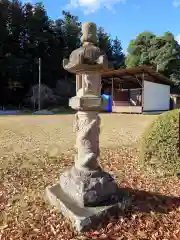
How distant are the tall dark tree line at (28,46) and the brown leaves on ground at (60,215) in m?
24.1

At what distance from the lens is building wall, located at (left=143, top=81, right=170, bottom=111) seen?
2002 centimetres

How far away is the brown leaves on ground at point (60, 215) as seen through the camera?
2449mm

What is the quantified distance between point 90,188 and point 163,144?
176cm

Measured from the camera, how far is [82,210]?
2.62 m

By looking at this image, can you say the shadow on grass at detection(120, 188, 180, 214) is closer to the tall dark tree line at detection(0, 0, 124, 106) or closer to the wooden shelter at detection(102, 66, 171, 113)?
the wooden shelter at detection(102, 66, 171, 113)

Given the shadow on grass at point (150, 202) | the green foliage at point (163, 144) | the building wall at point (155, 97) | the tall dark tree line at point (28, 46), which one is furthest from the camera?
the tall dark tree line at point (28, 46)

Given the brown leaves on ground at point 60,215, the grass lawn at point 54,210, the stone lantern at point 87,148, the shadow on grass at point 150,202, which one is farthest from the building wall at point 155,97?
the stone lantern at point 87,148

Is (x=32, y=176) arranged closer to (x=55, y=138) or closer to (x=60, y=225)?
(x=60, y=225)

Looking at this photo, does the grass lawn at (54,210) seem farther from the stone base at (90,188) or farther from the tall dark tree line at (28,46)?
the tall dark tree line at (28,46)

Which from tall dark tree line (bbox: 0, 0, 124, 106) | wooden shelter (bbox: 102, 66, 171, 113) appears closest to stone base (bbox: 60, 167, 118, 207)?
wooden shelter (bbox: 102, 66, 171, 113)

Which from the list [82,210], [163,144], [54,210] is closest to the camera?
[82,210]

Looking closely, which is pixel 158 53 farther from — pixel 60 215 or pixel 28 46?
pixel 60 215

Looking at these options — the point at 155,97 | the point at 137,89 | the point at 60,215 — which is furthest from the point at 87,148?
the point at 137,89

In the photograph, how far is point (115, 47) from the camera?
47.6 metres
